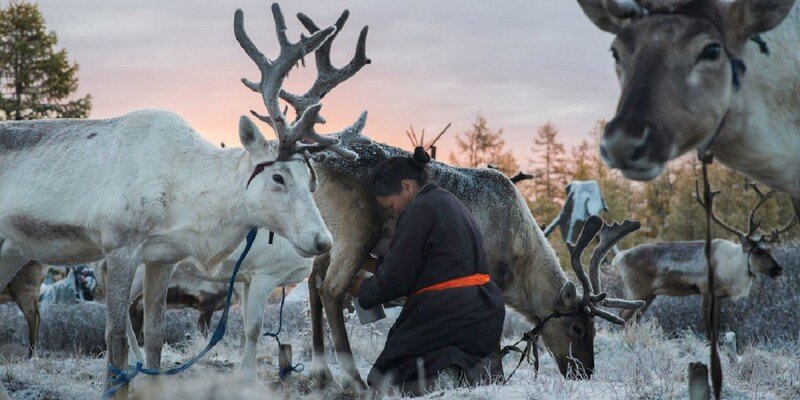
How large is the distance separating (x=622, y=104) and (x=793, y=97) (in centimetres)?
97

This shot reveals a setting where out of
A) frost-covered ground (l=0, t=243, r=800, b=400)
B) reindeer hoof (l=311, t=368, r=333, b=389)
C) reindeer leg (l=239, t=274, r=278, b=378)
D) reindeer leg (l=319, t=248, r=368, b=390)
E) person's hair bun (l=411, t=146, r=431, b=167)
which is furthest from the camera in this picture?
reindeer leg (l=239, t=274, r=278, b=378)

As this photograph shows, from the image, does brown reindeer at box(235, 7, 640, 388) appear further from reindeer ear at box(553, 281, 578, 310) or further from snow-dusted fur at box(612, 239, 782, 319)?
snow-dusted fur at box(612, 239, 782, 319)

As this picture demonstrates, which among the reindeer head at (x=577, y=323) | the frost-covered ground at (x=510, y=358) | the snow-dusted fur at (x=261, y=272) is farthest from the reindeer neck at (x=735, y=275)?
the snow-dusted fur at (x=261, y=272)

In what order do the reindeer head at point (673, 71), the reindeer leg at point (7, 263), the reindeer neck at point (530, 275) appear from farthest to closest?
the reindeer neck at point (530, 275) < the reindeer leg at point (7, 263) < the reindeer head at point (673, 71)

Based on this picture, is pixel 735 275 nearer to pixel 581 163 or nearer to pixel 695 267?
pixel 695 267

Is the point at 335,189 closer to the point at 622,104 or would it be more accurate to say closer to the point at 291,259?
the point at 291,259

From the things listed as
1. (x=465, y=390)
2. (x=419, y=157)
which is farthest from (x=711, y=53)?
(x=419, y=157)

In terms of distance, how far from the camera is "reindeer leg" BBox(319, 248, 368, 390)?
7289 mm

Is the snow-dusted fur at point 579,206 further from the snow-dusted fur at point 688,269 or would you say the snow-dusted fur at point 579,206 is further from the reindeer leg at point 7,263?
the reindeer leg at point 7,263

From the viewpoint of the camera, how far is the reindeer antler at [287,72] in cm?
636

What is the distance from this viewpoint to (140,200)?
6.12m

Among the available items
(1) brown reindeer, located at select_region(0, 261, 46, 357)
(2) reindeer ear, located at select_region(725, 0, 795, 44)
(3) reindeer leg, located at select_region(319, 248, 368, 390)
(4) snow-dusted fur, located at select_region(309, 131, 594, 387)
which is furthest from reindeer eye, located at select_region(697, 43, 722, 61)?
(1) brown reindeer, located at select_region(0, 261, 46, 357)

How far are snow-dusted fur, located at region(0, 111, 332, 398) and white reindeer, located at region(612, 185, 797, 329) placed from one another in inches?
350

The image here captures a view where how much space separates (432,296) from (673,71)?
2.96m
